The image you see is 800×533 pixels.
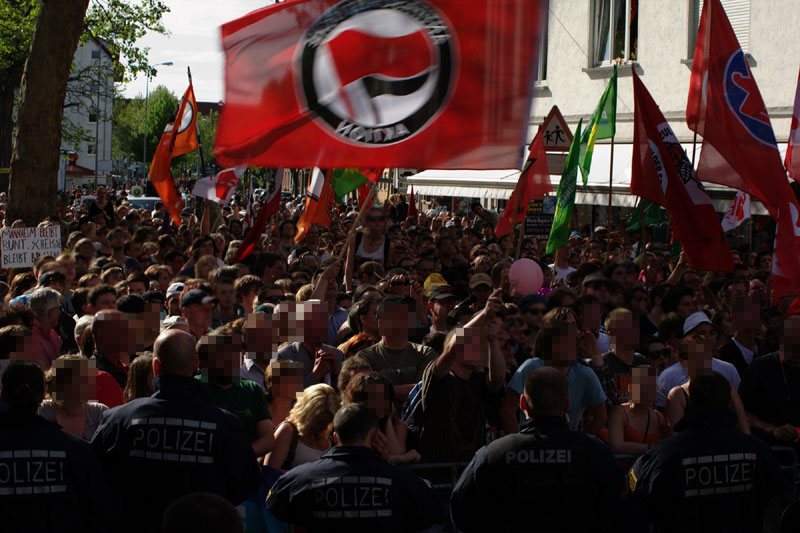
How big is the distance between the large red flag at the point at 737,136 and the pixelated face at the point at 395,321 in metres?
4.30

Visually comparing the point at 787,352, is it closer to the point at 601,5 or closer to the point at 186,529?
the point at 186,529

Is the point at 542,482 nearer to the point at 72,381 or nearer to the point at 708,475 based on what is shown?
the point at 708,475

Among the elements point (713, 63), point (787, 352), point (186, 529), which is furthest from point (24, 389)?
point (713, 63)

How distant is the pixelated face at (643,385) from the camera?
5996mm

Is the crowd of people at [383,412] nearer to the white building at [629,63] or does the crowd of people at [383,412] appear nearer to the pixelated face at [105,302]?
the pixelated face at [105,302]

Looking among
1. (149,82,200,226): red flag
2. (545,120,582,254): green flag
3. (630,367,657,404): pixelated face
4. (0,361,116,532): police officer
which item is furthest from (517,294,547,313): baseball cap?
(149,82,200,226): red flag

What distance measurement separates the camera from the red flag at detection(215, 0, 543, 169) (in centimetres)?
605

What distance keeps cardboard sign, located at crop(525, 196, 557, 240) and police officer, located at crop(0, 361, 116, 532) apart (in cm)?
1242

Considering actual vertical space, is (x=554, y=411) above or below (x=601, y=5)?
below

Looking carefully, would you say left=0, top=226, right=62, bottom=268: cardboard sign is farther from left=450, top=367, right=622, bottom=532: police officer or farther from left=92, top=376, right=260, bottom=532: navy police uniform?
left=450, top=367, right=622, bottom=532: police officer

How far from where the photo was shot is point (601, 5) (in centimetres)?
2612

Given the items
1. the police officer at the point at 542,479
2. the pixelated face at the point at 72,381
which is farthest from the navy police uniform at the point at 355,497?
the pixelated face at the point at 72,381

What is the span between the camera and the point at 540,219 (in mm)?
16531

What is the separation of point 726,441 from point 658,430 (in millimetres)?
1519
